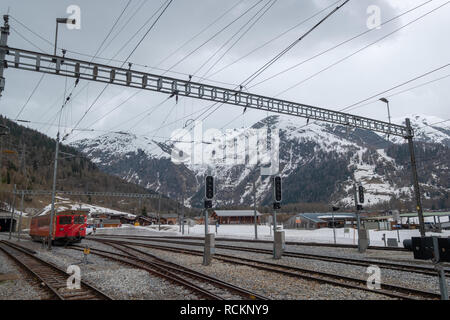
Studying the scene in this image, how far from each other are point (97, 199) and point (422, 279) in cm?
17661

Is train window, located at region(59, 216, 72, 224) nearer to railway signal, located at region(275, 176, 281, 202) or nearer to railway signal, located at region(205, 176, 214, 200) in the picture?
railway signal, located at region(205, 176, 214, 200)

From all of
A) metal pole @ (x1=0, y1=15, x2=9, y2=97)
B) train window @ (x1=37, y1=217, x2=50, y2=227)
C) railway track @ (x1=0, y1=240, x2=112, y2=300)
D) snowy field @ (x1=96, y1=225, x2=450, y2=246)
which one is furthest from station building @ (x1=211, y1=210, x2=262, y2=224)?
metal pole @ (x1=0, y1=15, x2=9, y2=97)

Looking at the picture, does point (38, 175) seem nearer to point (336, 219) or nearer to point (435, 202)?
point (336, 219)

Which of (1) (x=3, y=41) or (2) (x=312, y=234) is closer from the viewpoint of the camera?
(1) (x=3, y=41)

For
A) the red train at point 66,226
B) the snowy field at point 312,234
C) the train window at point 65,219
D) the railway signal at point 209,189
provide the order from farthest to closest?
the snowy field at point 312,234, the train window at point 65,219, the red train at point 66,226, the railway signal at point 209,189

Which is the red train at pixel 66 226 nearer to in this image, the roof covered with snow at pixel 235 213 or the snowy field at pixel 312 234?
the snowy field at pixel 312 234

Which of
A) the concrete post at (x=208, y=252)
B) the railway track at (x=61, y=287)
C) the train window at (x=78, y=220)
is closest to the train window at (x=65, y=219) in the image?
the train window at (x=78, y=220)

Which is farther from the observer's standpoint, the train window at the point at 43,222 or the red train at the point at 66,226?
the train window at the point at 43,222

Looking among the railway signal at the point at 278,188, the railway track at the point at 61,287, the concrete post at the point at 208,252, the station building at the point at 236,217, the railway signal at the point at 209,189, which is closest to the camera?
the railway track at the point at 61,287

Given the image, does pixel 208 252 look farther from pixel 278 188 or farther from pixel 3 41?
pixel 3 41

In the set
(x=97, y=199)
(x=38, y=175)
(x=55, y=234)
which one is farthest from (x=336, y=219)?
(x=38, y=175)

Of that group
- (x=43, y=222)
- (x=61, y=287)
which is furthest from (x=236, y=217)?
(x=61, y=287)

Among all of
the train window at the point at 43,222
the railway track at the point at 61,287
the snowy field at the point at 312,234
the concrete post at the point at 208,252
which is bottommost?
the snowy field at the point at 312,234

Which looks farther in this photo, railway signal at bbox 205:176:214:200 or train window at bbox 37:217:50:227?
train window at bbox 37:217:50:227
